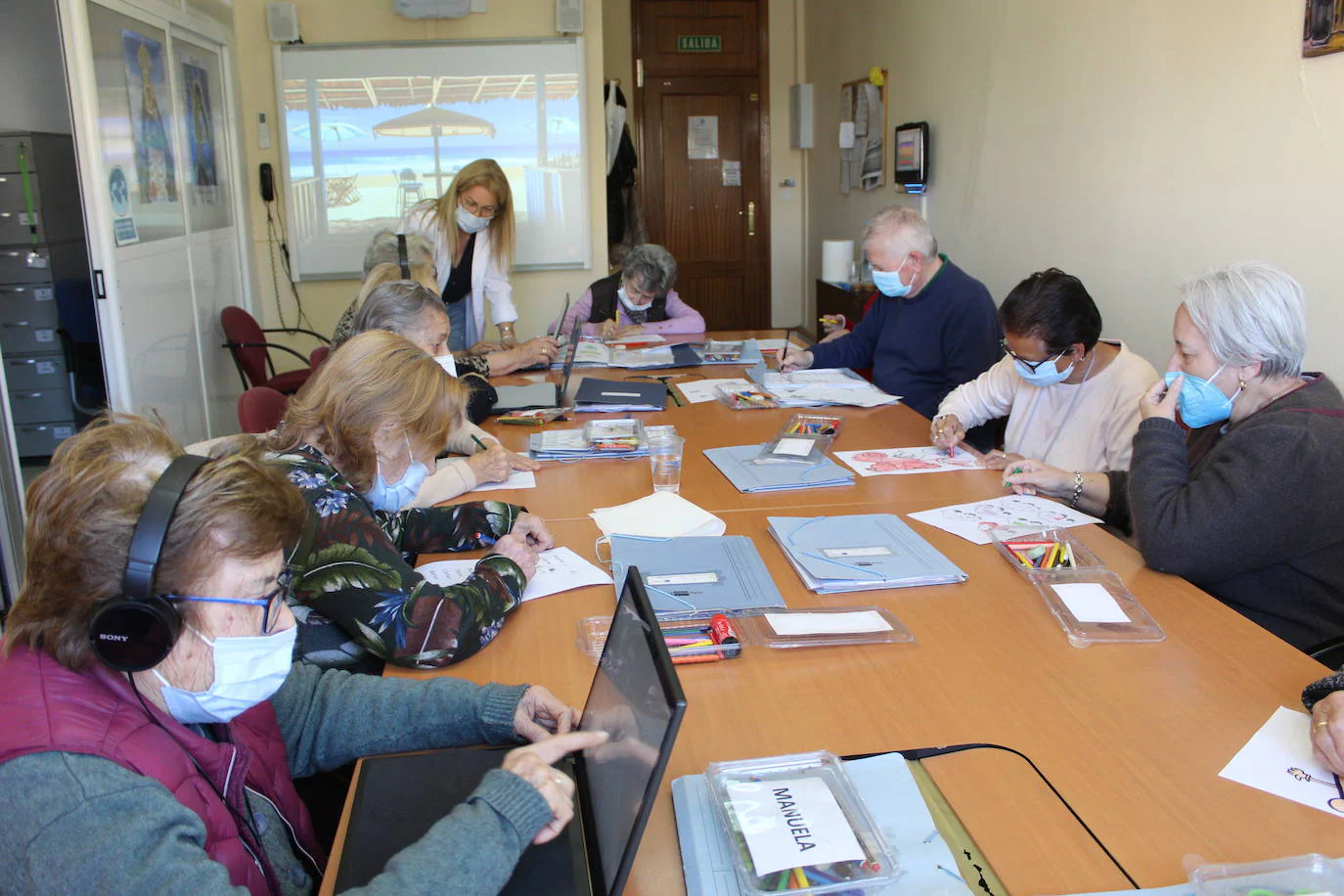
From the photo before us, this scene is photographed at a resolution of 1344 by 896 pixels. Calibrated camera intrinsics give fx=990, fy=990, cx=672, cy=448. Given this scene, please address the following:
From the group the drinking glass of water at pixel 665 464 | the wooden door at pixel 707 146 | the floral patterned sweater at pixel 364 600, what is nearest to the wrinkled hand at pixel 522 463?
the drinking glass of water at pixel 665 464

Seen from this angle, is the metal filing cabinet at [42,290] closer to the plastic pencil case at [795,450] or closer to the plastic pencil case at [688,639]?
the plastic pencil case at [795,450]

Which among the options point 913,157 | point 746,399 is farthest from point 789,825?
point 913,157

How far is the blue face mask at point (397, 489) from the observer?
185 centimetres

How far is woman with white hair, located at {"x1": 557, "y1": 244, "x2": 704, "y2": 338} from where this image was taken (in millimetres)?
4543

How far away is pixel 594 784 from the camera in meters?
1.11

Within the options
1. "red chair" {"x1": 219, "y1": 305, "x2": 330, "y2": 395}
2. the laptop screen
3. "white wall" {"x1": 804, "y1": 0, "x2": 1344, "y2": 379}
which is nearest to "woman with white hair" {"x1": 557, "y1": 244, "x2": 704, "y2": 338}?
"red chair" {"x1": 219, "y1": 305, "x2": 330, "y2": 395}

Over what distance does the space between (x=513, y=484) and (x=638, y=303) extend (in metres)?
2.40

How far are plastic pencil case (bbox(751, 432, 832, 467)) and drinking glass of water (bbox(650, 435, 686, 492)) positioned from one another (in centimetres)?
29

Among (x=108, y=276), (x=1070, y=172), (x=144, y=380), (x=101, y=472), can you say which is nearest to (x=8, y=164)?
(x=108, y=276)

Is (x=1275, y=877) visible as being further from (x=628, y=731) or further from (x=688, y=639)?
(x=688, y=639)

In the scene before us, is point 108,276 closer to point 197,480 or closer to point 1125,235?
point 197,480

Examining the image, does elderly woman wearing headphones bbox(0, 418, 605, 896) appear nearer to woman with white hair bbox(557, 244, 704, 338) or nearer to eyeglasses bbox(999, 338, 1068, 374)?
eyeglasses bbox(999, 338, 1068, 374)

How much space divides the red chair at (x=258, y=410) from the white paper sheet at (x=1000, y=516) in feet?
5.42

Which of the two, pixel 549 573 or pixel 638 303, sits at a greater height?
pixel 638 303
